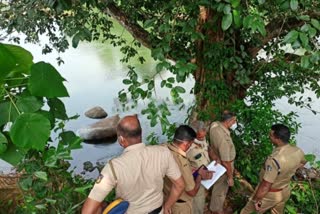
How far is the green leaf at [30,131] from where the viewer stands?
5.47 ft

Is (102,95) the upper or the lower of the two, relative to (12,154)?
lower

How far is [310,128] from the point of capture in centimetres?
782

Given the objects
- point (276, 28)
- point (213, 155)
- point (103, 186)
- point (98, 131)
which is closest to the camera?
point (103, 186)

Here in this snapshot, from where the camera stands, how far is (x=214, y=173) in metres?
2.95

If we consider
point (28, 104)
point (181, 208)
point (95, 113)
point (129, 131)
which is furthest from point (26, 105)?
point (95, 113)

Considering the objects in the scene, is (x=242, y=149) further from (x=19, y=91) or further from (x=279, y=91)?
(x=19, y=91)

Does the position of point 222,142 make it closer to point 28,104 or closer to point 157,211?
point 157,211

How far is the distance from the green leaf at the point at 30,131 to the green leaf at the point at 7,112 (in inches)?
3.0

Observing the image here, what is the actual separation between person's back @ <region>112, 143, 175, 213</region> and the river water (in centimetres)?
421

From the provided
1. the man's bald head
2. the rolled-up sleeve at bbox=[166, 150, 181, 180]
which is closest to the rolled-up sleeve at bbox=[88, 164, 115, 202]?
the man's bald head

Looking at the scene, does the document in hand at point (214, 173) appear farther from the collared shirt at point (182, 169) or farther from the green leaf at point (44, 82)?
the green leaf at point (44, 82)

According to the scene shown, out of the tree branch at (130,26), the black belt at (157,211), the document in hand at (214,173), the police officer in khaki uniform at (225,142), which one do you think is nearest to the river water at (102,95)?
the tree branch at (130,26)

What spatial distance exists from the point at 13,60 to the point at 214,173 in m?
1.77

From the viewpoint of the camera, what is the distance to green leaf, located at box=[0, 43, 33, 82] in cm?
172
